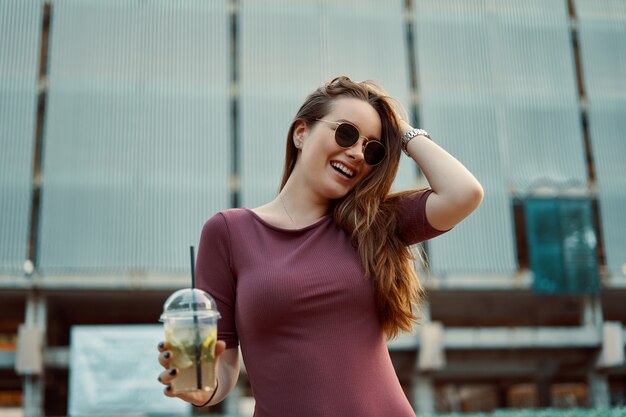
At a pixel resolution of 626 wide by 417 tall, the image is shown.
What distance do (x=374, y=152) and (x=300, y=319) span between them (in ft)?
1.80

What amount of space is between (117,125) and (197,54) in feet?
10.6

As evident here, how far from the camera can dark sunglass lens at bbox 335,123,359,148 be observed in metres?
2.21

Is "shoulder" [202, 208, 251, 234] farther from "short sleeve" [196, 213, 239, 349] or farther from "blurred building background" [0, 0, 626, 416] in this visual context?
"blurred building background" [0, 0, 626, 416]

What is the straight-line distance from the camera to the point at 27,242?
21.7 metres

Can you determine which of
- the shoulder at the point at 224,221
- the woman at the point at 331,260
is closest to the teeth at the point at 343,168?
the woman at the point at 331,260

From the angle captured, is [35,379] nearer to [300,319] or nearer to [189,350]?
[300,319]

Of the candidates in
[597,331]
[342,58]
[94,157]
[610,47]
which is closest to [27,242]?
[94,157]

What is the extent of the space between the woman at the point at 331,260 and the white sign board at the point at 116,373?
19.4m

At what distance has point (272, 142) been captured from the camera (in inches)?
911

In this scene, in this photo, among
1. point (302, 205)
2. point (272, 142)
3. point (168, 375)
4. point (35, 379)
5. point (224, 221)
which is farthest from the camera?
point (272, 142)

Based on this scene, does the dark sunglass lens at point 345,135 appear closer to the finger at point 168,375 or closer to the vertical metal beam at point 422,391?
the finger at point 168,375

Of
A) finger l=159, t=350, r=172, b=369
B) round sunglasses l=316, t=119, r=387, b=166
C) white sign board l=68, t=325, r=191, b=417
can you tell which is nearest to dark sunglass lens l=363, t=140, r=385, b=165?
round sunglasses l=316, t=119, r=387, b=166

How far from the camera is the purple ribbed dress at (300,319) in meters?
1.94

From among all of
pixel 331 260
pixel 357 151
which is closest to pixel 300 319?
pixel 331 260
